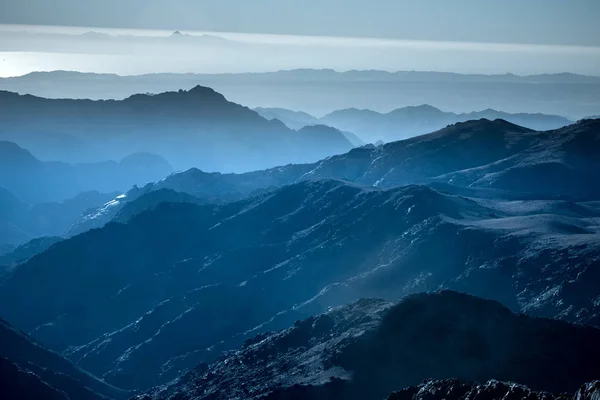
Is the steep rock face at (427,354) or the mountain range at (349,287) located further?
the mountain range at (349,287)

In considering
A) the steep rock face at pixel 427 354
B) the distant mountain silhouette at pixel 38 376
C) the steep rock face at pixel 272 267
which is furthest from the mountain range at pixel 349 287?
the distant mountain silhouette at pixel 38 376

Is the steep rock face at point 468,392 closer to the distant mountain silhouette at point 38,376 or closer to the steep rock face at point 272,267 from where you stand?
the steep rock face at point 272,267

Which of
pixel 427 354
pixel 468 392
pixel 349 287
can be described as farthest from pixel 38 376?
pixel 468 392

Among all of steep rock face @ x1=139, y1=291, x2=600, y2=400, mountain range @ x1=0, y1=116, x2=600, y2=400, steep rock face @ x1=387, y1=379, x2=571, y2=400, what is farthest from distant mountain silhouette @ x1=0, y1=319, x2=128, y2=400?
steep rock face @ x1=387, y1=379, x2=571, y2=400

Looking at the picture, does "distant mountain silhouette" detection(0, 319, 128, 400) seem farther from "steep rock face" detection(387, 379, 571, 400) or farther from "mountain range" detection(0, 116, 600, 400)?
"steep rock face" detection(387, 379, 571, 400)

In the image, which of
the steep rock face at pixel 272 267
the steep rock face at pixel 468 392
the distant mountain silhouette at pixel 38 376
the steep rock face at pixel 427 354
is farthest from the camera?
the steep rock face at pixel 272 267
